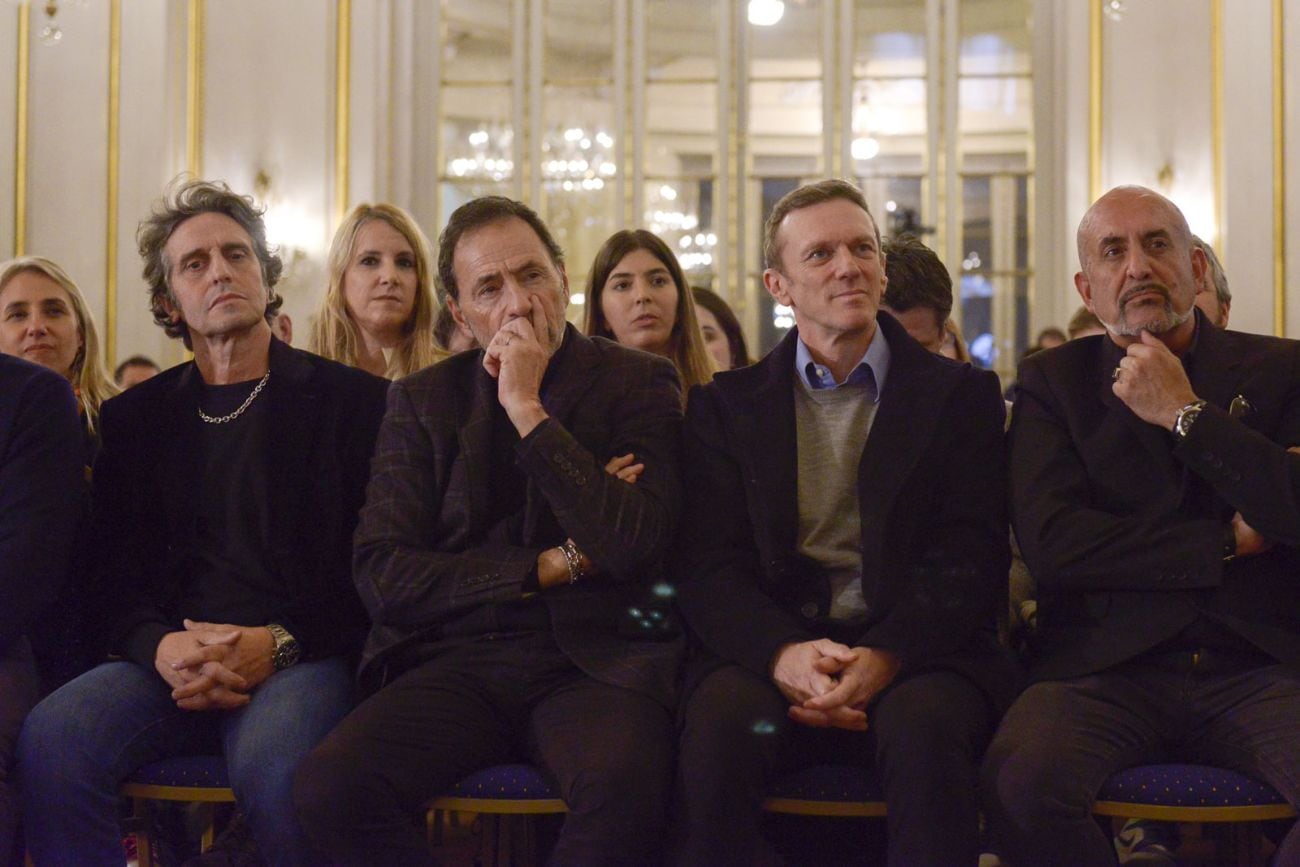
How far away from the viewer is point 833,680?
8.09 feet

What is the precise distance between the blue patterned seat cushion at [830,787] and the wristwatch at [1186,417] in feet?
2.72

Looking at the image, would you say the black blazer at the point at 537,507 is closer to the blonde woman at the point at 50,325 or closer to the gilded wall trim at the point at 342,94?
the blonde woman at the point at 50,325

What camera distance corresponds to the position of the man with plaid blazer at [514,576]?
2.37m

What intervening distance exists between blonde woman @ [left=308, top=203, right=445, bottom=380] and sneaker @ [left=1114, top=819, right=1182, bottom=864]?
2.19m

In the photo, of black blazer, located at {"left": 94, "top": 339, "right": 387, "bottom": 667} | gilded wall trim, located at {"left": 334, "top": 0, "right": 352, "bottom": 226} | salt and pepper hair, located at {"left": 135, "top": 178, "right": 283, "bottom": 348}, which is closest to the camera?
black blazer, located at {"left": 94, "top": 339, "right": 387, "bottom": 667}

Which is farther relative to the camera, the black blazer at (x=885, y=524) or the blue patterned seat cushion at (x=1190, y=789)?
the black blazer at (x=885, y=524)

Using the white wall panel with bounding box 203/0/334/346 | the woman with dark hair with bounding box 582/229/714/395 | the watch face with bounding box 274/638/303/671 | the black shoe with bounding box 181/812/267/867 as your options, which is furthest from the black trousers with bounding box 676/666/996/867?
the white wall panel with bounding box 203/0/334/346

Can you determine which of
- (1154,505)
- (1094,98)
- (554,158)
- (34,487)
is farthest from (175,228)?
(1094,98)

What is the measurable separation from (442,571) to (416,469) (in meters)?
0.25

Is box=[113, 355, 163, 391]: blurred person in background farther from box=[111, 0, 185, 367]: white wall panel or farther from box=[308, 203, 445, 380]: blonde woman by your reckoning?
box=[308, 203, 445, 380]: blonde woman

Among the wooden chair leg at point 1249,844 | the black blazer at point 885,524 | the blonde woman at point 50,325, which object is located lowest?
the wooden chair leg at point 1249,844

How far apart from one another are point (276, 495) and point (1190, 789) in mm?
1829

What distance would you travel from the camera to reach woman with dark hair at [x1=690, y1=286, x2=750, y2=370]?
4395mm

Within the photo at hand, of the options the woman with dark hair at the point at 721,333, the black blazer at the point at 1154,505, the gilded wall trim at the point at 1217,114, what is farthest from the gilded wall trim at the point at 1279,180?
A: the black blazer at the point at 1154,505
